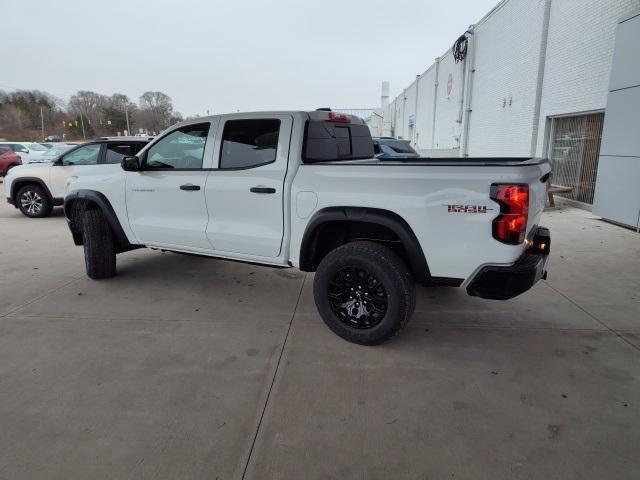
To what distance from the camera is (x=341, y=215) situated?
11.5 feet

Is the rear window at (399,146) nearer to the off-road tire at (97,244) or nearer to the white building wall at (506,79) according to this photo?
the white building wall at (506,79)

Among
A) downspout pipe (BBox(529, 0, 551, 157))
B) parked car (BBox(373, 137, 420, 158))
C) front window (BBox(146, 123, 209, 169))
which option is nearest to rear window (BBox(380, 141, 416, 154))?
parked car (BBox(373, 137, 420, 158))

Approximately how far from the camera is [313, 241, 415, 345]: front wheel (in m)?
3.38

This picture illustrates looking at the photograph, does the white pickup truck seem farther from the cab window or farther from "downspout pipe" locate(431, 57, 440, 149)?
"downspout pipe" locate(431, 57, 440, 149)

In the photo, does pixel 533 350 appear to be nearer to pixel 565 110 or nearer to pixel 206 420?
pixel 206 420

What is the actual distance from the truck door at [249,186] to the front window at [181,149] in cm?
27

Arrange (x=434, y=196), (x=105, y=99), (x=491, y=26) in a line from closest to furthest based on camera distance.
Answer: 1. (x=434, y=196)
2. (x=491, y=26)
3. (x=105, y=99)

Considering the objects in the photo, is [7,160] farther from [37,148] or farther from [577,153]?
[577,153]

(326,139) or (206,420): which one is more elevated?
(326,139)

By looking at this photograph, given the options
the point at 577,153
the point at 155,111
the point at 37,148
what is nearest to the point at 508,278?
the point at 577,153

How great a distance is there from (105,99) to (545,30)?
336 ft

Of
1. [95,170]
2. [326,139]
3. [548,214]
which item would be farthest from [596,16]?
[95,170]

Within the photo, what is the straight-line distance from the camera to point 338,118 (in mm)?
4375

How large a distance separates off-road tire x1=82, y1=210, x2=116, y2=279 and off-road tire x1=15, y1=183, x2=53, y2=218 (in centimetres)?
548
